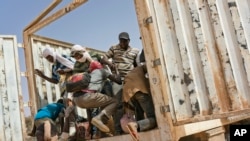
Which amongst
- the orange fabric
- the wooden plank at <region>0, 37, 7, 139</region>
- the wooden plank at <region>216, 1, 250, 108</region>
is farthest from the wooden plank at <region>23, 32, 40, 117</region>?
the wooden plank at <region>216, 1, 250, 108</region>

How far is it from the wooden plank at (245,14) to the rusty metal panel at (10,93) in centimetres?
344

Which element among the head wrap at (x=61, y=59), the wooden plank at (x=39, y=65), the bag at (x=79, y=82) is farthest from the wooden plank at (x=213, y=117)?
the wooden plank at (x=39, y=65)

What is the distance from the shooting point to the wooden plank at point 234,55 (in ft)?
8.13

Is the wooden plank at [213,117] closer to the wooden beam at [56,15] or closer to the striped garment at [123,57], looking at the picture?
the striped garment at [123,57]

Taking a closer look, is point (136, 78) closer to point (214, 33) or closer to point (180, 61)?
point (180, 61)

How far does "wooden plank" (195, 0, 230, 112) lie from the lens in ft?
8.30

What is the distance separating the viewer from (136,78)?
3.00 meters

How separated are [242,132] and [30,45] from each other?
345 centimetres

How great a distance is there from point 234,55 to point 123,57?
1779 millimetres

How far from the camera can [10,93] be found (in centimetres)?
452

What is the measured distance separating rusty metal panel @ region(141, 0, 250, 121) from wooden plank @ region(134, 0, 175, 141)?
41 millimetres

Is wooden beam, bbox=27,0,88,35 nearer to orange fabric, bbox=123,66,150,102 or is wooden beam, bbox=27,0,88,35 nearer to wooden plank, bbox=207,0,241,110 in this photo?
orange fabric, bbox=123,66,150,102

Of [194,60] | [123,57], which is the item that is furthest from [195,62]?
[123,57]

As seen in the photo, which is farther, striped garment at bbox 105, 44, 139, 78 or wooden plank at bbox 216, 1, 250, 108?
striped garment at bbox 105, 44, 139, 78
